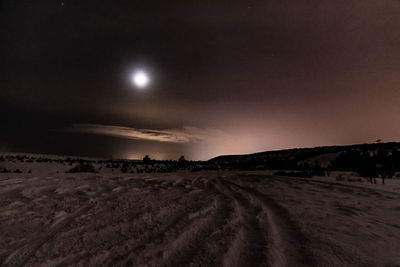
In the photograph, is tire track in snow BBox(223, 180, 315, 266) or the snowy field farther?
the snowy field

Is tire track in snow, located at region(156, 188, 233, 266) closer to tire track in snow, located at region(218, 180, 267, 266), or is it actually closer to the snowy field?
the snowy field

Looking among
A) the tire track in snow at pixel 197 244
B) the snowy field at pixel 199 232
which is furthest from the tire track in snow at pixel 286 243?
the tire track in snow at pixel 197 244

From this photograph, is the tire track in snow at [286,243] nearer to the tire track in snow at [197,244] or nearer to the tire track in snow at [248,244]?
the tire track in snow at [248,244]

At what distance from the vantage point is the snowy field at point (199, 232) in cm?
189

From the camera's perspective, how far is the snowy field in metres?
1.89

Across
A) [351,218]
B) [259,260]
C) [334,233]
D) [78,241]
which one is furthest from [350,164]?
[78,241]

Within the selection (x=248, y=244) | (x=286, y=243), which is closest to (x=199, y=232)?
(x=248, y=244)

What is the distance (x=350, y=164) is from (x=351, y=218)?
45.3 ft

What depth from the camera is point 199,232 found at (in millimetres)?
2508

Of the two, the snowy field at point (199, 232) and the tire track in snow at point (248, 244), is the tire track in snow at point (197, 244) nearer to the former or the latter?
the snowy field at point (199, 232)

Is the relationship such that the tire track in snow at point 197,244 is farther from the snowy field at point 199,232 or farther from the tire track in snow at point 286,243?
the tire track in snow at point 286,243

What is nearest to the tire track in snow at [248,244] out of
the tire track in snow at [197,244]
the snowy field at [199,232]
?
the snowy field at [199,232]

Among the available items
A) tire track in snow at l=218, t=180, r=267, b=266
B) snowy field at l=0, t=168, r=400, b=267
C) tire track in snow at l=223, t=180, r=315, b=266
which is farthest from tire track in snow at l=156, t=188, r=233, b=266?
tire track in snow at l=223, t=180, r=315, b=266

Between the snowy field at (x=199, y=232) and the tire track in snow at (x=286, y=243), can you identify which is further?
the snowy field at (x=199, y=232)
